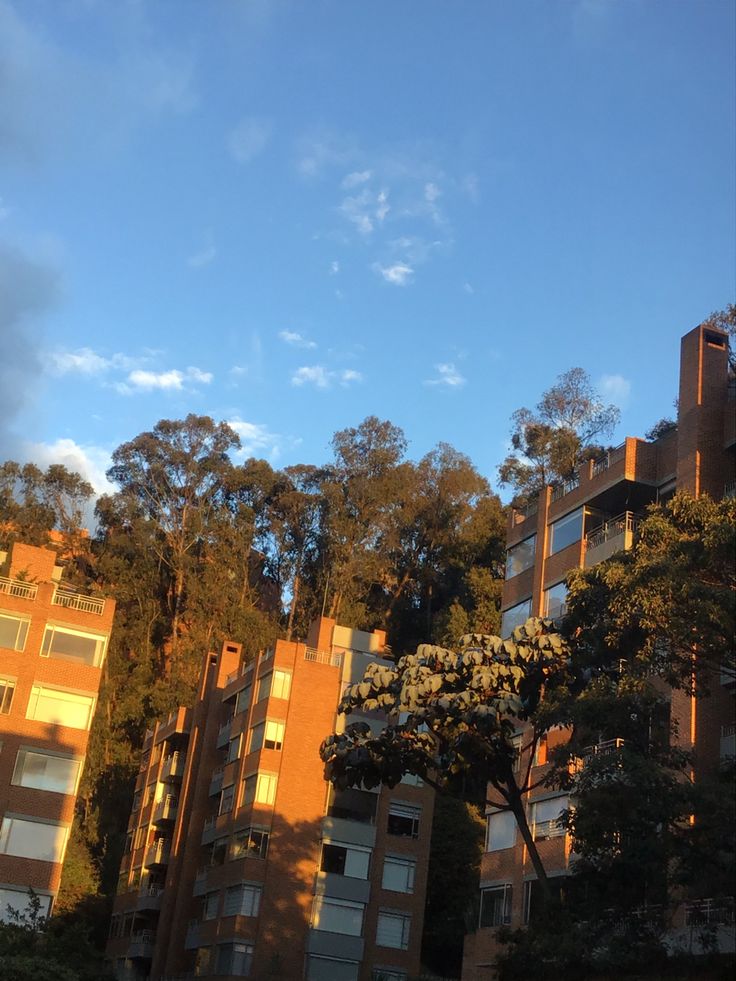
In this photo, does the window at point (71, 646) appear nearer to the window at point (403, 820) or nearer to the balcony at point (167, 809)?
the window at point (403, 820)

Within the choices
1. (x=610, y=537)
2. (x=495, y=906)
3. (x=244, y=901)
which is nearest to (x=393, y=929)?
(x=244, y=901)

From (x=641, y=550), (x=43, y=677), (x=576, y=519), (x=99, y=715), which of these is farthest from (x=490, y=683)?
(x=99, y=715)

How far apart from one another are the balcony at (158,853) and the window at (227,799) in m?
7.62

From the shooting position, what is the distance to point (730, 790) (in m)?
26.3

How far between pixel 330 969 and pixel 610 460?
86.7 feet

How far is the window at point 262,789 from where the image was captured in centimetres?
5603

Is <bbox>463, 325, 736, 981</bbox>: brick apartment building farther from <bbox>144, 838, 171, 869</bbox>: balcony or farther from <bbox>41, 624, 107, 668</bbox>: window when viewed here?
<bbox>144, 838, 171, 869</bbox>: balcony

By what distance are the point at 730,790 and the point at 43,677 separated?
111 ft

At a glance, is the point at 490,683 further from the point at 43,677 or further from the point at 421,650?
the point at 43,677

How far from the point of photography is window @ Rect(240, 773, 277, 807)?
184 ft

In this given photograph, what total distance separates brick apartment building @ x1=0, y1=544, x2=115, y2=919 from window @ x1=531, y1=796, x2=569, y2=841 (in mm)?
19424

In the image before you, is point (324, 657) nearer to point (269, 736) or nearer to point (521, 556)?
point (269, 736)

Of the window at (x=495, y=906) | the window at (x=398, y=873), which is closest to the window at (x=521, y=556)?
the window at (x=495, y=906)

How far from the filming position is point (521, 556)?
52.6m
